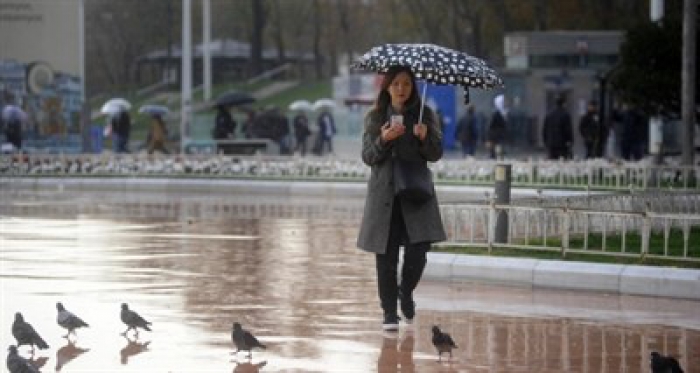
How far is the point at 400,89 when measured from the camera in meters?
13.6

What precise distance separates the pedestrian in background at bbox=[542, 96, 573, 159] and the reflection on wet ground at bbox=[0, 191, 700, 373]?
13909 mm

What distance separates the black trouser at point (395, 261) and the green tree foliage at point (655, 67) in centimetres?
1826

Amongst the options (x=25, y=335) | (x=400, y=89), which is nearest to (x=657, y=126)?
(x=400, y=89)

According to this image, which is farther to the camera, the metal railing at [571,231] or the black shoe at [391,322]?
the metal railing at [571,231]

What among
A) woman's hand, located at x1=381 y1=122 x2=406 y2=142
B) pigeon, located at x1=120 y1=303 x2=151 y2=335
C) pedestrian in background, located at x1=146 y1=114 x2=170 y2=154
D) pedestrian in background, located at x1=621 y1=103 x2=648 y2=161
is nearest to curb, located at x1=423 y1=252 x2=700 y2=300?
woman's hand, located at x1=381 y1=122 x2=406 y2=142

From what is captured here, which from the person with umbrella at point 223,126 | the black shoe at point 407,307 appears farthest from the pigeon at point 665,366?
the person with umbrella at point 223,126

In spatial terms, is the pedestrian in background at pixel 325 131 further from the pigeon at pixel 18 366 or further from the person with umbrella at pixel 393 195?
the pigeon at pixel 18 366

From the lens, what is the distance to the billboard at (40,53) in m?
43.4

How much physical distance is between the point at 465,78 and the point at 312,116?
51532mm

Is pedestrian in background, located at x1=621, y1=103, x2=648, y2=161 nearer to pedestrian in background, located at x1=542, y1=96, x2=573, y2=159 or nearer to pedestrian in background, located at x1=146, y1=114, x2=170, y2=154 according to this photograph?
pedestrian in background, located at x1=542, y1=96, x2=573, y2=159

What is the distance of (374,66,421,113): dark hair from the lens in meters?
13.7

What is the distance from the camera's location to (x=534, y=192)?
2988 cm

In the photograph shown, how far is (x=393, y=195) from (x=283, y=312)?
187 centimetres

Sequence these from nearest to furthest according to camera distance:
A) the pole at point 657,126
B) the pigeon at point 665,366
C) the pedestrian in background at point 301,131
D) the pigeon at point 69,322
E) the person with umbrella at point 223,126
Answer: the pigeon at point 665,366, the pigeon at point 69,322, the pole at point 657,126, the person with umbrella at point 223,126, the pedestrian in background at point 301,131
